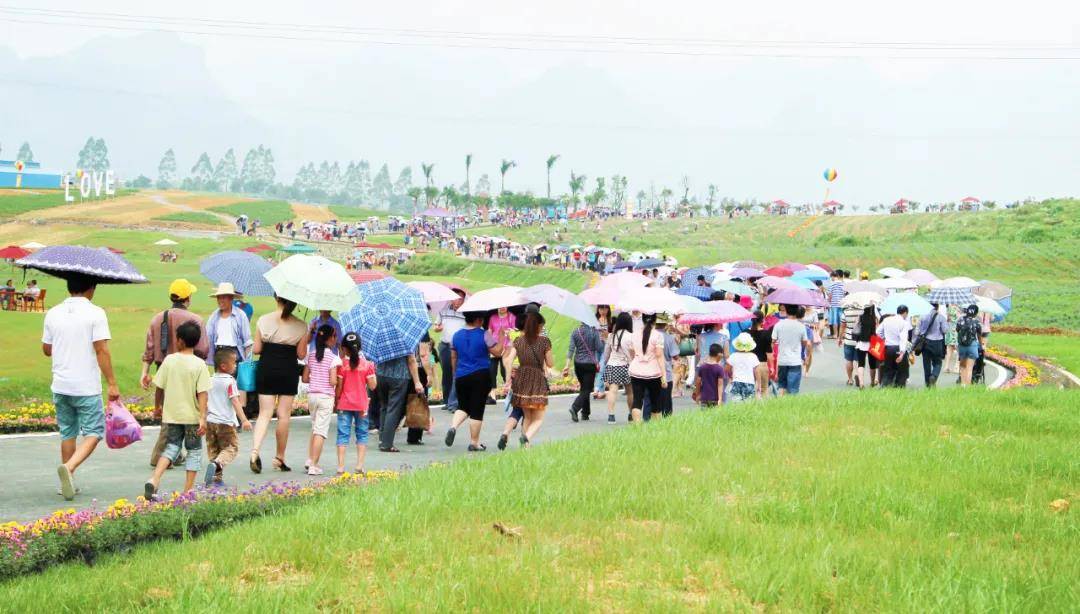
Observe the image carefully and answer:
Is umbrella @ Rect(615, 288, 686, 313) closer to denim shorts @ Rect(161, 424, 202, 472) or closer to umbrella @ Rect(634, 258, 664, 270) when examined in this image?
denim shorts @ Rect(161, 424, 202, 472)

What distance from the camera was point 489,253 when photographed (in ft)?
228

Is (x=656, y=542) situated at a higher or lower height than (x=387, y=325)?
lower

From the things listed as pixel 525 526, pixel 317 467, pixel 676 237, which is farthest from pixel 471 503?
pixel 676 237

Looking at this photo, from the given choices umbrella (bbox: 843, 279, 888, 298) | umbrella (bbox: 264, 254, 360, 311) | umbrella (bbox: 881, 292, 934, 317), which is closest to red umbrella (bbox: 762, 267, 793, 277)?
umbrella (bbox: 843, 279, 888, 298)

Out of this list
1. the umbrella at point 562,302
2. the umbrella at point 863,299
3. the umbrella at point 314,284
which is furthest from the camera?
the umbrella at point 863,299

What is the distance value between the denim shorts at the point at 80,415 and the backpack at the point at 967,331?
14.4 meters

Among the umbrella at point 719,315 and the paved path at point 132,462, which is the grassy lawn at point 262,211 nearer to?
the umbrella at point 719,315

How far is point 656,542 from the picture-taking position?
5.94m

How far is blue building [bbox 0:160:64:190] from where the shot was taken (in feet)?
378

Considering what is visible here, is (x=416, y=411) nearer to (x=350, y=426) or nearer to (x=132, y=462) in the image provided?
(x=350, y=426)

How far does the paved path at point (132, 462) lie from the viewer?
8.91 m

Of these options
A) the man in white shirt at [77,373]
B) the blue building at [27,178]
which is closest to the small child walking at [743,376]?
the man in white shirt at [77,373]

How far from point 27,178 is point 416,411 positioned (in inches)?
4632

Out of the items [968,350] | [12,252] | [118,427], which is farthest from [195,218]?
[118,427]
